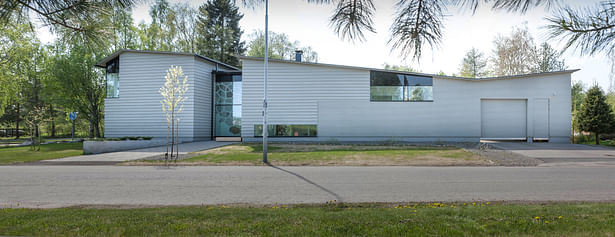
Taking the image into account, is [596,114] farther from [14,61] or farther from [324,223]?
[14,61]

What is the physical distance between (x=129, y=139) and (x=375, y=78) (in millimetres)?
17087

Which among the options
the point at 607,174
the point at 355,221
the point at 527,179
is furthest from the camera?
the point at 607,174

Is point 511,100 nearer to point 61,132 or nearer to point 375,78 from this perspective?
point 375,78

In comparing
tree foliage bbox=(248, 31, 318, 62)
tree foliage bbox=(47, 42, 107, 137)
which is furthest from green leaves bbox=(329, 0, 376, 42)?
tree foliage bbox=(248, 31, 318, 62)

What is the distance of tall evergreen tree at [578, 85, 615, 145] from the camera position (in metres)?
21.8

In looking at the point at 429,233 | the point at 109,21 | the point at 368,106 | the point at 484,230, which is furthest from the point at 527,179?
the point at 368,106

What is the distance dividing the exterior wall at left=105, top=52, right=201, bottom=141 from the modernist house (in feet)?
0.25

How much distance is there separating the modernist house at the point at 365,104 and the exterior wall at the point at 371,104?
70 millimetres

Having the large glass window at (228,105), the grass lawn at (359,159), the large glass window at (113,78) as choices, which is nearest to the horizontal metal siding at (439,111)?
the large glass window at (228,105)

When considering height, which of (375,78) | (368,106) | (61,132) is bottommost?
(61,132)

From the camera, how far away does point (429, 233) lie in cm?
391

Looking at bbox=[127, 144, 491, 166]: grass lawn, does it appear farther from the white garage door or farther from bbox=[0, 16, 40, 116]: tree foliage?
bbox=[0, 16, 40, 116]: tree foliage

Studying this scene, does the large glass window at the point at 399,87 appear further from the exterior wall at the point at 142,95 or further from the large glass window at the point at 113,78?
the large glass window at the point at 113,78

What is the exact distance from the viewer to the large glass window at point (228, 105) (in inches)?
1026
